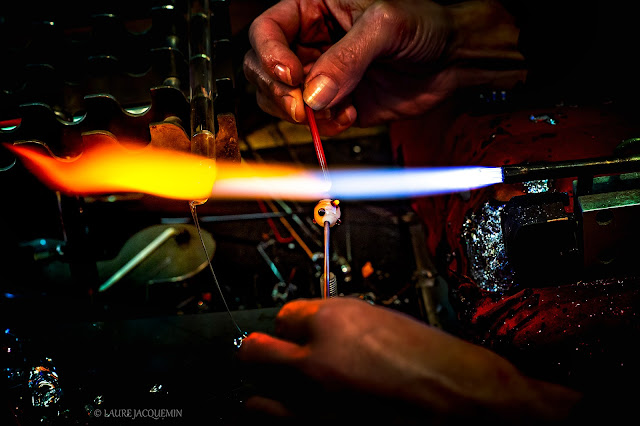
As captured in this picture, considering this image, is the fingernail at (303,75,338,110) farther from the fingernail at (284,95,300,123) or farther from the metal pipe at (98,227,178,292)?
the metal pipe at (98,227,178,292)

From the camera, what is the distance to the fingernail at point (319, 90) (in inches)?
71.0

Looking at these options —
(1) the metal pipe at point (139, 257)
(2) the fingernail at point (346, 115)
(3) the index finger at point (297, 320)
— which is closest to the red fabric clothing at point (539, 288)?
(2) the fingernail at point (346, 115)

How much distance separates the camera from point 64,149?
5.41ft

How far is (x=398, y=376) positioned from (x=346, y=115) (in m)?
1.81

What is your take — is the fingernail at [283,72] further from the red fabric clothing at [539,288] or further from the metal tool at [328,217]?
the red fabric clothing at [539,288]

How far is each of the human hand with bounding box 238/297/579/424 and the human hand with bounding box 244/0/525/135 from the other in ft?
4.09

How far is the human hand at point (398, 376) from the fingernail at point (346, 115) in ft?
5.33

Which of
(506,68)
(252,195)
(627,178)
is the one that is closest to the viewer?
(627,178)

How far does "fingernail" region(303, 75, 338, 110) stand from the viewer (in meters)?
1.80

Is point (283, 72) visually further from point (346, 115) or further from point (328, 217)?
point (328, 217)

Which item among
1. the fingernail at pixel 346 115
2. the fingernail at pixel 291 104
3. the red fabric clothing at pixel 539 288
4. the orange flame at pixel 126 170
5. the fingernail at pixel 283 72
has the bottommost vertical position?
the red fabric clothing at pixel 539 288

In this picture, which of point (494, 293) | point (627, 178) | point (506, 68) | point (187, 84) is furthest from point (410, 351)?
point (506, 68)

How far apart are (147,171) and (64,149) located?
354mm

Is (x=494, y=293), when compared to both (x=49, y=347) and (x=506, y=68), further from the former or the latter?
(x=49, y=347)
